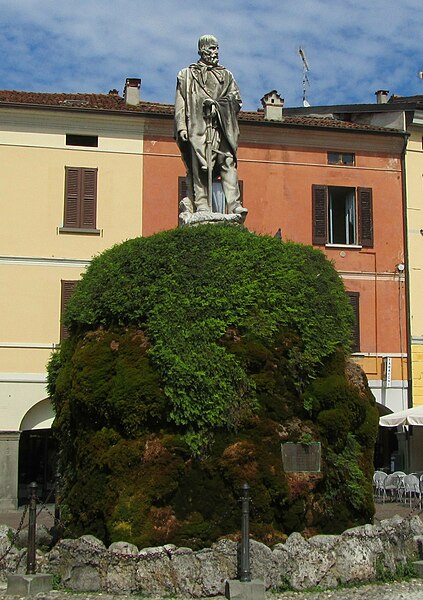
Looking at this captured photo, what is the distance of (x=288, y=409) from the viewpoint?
912cm

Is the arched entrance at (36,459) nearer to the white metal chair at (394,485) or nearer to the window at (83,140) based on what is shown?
the window at (83,140)

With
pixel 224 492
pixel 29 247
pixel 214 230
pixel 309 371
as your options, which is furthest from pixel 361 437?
pixel 29 247

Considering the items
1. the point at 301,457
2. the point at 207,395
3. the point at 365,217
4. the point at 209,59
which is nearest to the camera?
the point at 207,395

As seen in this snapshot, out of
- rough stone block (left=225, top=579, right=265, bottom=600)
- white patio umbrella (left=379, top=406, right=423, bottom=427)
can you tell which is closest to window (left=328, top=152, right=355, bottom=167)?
white patio umbrella (left=379, top=406, right=423, bottom=427)

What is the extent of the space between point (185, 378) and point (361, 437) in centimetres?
210

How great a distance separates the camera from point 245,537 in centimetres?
801

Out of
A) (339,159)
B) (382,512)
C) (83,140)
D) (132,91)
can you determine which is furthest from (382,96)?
(382,512)

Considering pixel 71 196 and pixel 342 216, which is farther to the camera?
pixel 342 216

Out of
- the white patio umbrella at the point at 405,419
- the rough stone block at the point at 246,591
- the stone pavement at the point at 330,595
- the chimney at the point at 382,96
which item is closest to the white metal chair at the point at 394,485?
the white patio umbrella at the point at 405,419

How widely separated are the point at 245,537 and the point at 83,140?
1805 centimetres

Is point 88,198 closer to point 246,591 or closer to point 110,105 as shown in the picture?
point 110,105

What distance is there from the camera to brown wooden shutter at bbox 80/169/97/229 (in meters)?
23.9

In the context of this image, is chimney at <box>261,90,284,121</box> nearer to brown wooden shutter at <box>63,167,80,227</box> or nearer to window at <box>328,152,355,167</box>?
window at <box>328,152,355,167</box>

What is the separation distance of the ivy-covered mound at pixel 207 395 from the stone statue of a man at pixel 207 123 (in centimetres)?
198
